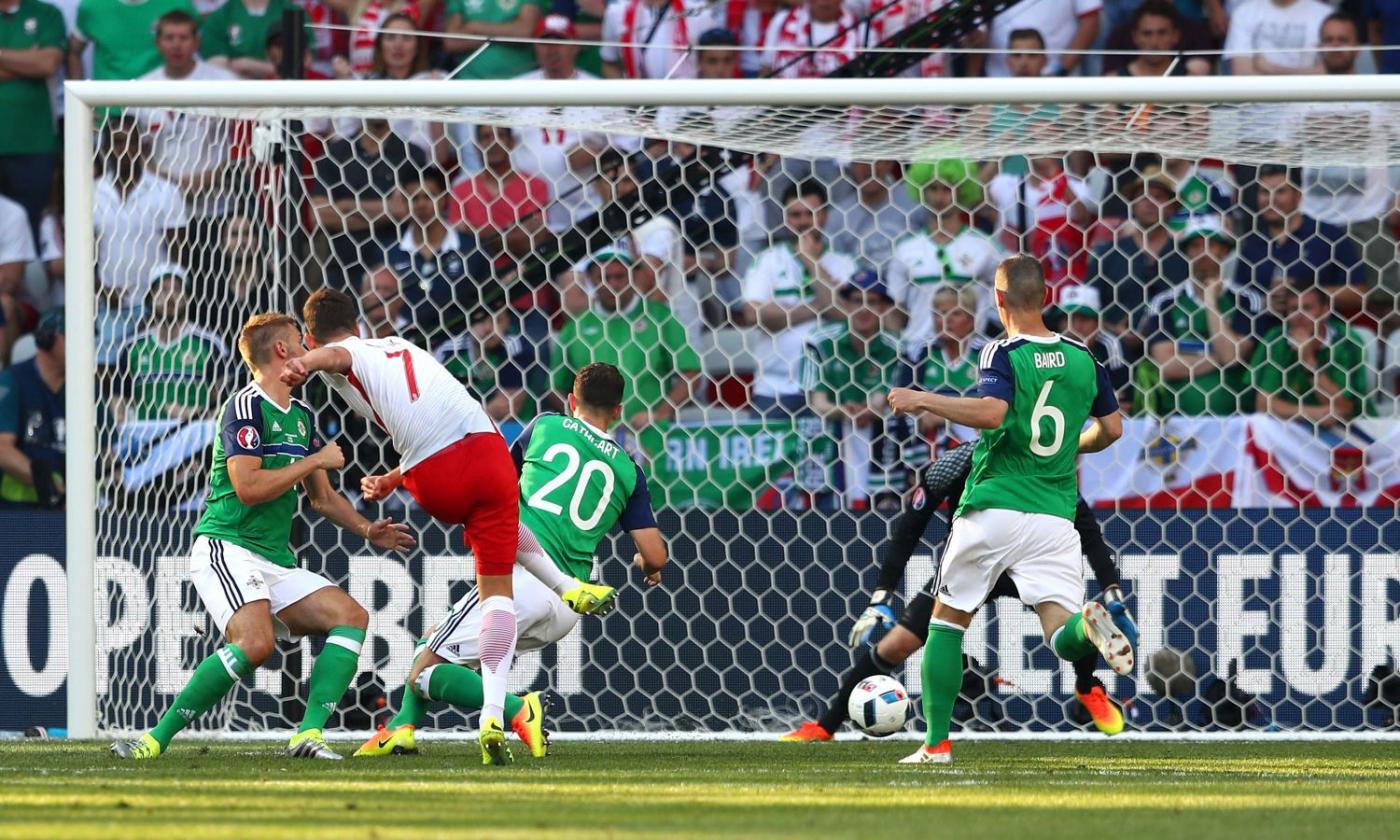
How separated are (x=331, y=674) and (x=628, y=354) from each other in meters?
2.63

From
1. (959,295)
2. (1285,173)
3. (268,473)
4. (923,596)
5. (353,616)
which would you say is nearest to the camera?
(268,473)

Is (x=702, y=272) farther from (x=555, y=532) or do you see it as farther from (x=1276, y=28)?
(x=1276, y=28)

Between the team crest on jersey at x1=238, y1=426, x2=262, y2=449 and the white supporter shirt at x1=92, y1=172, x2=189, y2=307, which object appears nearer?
the team crest on jersey at x1=238, y1=426, x2=262, y2=449

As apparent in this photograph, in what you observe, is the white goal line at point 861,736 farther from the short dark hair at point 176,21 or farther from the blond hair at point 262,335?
the short dark hair at point 176,21

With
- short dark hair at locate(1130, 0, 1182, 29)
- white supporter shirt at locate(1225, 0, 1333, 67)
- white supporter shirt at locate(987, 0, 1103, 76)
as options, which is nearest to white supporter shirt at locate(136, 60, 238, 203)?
white supporter shirt at locate(987, 0, 1103, 76)

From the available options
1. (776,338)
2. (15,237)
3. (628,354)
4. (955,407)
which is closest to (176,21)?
(15,237)

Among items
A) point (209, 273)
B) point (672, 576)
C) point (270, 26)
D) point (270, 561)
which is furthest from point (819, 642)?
point (270, 26)

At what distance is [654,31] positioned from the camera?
1137cm

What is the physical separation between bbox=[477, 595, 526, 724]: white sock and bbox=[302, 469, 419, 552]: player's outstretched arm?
0.51 metres

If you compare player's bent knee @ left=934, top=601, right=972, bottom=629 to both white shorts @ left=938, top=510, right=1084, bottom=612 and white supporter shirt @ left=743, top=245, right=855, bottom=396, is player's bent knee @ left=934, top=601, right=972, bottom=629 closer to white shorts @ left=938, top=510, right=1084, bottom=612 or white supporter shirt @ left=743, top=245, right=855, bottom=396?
white shorts @ left=938, top=510, right=1084, bottom=612

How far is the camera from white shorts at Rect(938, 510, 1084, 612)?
6.38 meters

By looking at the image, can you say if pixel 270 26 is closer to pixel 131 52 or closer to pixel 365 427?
pixel 131 52

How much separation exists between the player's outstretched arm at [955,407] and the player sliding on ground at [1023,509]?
7.2 inches

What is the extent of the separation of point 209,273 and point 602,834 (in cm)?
498
